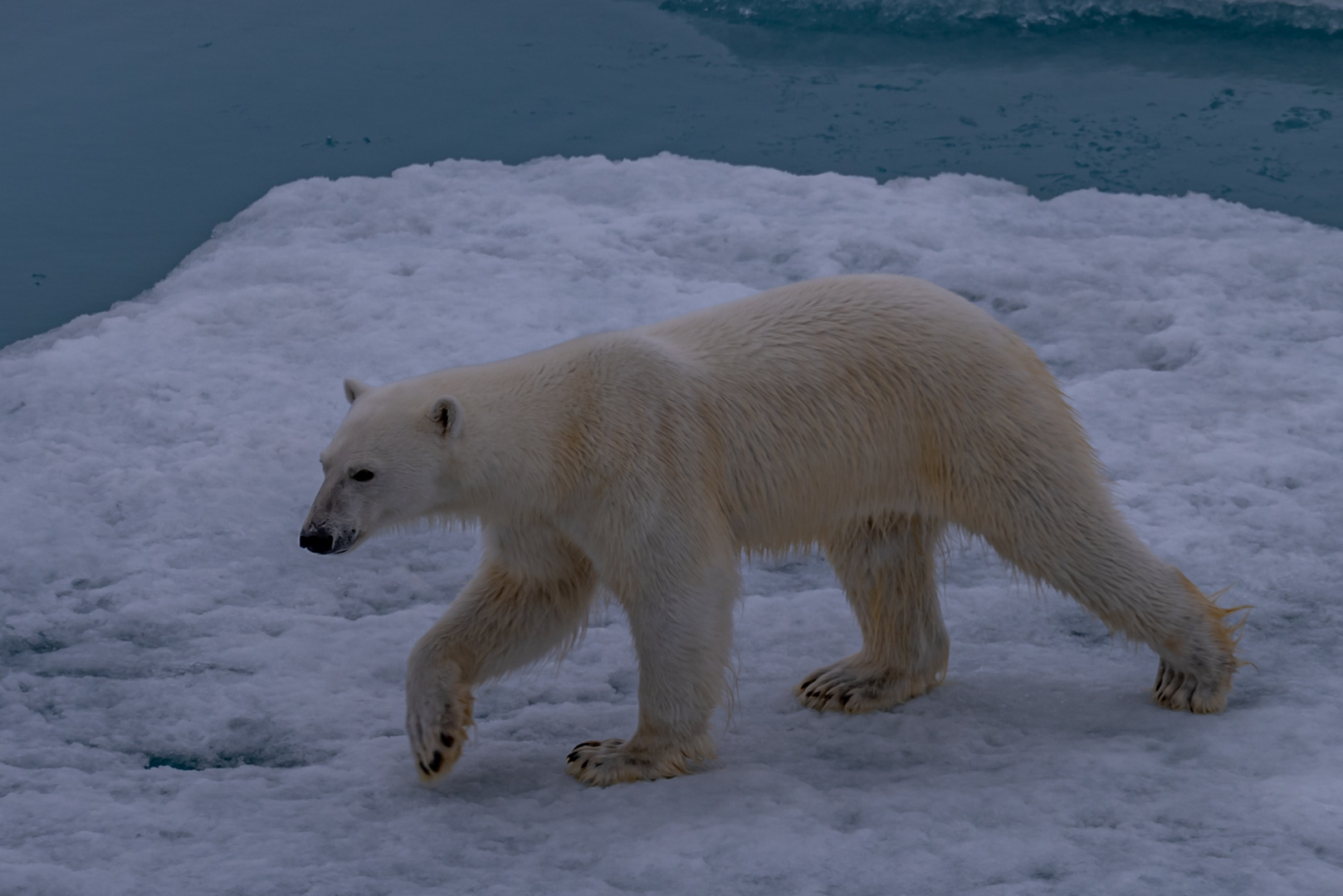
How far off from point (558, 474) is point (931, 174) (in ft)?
21.8

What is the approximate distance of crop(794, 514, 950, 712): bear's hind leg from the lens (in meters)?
3.87

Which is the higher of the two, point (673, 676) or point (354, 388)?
point (354, 388)

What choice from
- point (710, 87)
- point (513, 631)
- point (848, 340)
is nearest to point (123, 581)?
point (513, 631)

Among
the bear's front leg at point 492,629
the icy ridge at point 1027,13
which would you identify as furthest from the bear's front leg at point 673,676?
the icy ridge at point 1027,13

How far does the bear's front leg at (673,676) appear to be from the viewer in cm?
335

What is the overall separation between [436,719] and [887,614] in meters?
1.36

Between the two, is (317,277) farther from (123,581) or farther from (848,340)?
(848,340)

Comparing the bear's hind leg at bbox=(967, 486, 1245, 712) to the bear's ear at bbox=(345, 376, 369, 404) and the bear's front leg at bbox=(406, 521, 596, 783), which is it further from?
the bear's ear at bbox=(345, 376, 369, 404)

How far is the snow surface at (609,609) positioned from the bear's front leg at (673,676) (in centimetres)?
9

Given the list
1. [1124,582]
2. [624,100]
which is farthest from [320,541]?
[624,100]

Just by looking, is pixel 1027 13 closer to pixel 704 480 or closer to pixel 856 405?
pixel 856 405

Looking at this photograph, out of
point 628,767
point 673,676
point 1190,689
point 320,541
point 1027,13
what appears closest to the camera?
point 320,541

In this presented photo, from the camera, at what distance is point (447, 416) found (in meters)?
3.29

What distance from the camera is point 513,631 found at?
12.0ft
